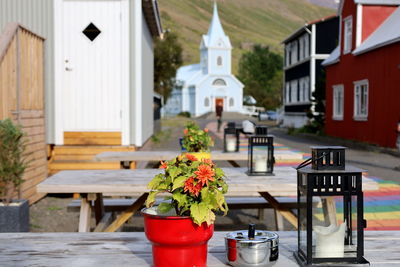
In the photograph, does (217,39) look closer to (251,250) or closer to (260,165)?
(260,165)

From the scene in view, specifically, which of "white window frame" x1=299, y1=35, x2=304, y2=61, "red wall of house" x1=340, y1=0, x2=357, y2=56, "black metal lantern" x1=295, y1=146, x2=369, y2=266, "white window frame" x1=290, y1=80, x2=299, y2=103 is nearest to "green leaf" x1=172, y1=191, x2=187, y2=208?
"black metal lantern" x1=295, y1=146, x2=369, y2=266

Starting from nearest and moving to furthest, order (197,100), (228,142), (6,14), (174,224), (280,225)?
(174,224)
(280,225)
(228,142)
(6,14)
(197,100)

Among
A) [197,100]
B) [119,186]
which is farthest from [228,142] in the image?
[197,100]

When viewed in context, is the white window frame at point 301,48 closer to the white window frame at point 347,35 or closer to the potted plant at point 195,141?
the white window frame at point 347,35

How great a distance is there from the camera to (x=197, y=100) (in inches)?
3044

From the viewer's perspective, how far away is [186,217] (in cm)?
213

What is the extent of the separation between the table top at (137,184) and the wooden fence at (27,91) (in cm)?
249

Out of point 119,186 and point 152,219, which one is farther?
point 119,186

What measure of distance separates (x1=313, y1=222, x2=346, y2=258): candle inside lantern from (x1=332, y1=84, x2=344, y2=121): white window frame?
22.7m

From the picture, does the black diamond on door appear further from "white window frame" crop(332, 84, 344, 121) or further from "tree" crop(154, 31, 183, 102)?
"tree" crop(154, 31, 183, 102)

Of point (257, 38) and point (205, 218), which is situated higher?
point (257, 38)

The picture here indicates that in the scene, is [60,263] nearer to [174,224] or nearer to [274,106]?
[174,224]

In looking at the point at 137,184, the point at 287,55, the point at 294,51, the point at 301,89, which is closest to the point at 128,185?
the point at 137,184

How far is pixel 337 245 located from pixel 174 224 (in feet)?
2.34
